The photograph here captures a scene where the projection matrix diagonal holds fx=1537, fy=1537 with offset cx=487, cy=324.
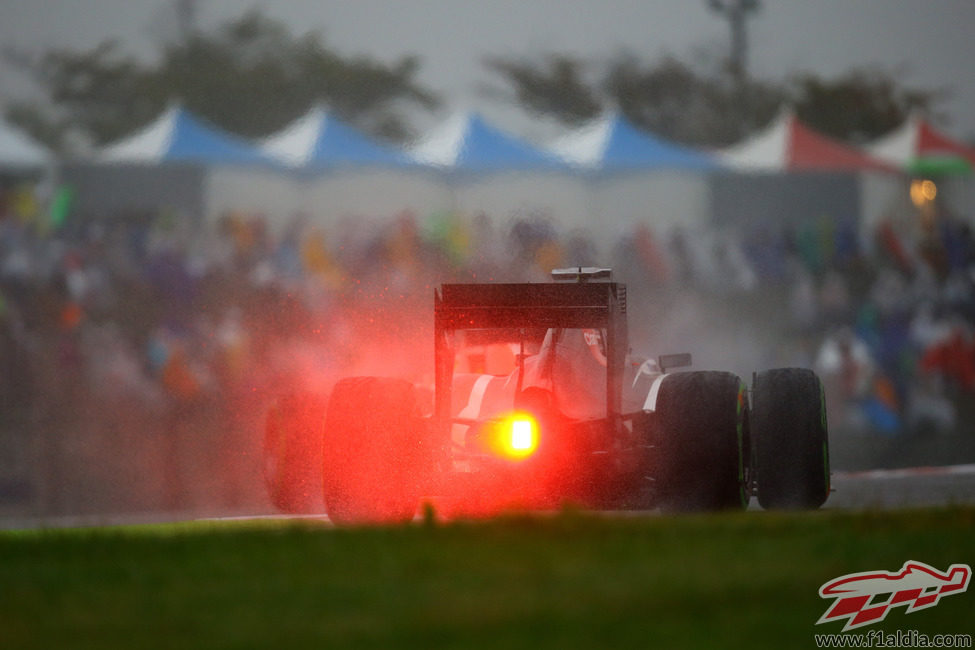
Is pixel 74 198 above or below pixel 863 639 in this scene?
above

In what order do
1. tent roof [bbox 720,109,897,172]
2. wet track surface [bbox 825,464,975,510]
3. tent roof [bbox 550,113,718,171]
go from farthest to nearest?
tent roof [bbox 720,109,897,172], tent roof [bbox 550,113,718,171], wet track surface [bbox 825,464,975,510]

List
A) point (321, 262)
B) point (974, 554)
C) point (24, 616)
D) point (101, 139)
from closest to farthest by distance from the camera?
point (24, 616)
point (974, 554)
point (321, 262)
point (101, 139)

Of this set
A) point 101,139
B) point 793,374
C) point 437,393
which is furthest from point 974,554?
point 101,139

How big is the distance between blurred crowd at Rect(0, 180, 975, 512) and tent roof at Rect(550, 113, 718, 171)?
1.42 meters

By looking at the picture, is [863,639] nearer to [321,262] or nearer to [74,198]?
[321,262]

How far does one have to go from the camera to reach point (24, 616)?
5145 mm

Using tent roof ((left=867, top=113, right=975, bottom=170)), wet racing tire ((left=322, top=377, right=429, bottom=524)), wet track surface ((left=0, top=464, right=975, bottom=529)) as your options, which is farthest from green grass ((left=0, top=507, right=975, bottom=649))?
tent roof ((left=867, top=113, right=975, bottom=170))

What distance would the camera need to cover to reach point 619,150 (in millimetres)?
21859

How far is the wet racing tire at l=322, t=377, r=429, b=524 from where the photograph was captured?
29.6ft

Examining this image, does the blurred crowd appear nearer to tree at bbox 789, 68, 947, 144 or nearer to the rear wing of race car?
the rear wing of race car

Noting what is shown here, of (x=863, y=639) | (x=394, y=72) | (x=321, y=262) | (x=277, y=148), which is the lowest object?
(x=863, y=639)

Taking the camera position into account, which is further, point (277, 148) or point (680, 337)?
point (277, 148)

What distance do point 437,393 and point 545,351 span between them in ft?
2.42

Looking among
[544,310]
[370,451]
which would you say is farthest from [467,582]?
[544,310]
